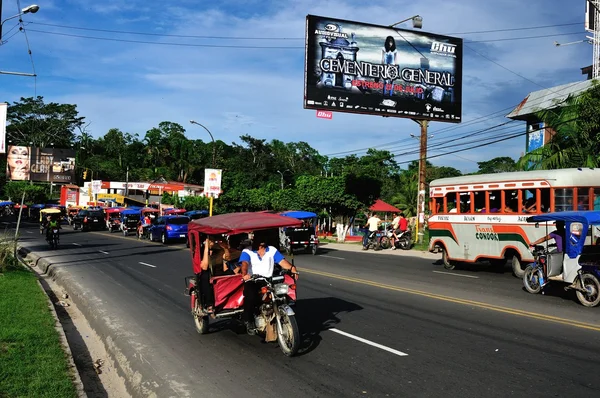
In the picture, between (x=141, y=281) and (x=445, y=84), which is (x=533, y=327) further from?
(x=445, y=84)

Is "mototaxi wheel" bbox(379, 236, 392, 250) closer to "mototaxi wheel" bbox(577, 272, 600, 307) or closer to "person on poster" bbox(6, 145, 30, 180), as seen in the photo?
"mototaxi wheel" bbox(577, 272, 600, 307)

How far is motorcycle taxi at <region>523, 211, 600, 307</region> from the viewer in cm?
1193

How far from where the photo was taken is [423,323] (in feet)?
33.3

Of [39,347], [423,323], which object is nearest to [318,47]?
[423,323]

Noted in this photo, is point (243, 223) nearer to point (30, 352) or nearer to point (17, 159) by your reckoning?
point (30, 352)

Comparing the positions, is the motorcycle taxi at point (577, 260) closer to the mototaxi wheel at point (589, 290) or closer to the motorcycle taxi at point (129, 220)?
the mototaxi wheel at point (589, 290)

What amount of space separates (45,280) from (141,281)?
12.4 ft

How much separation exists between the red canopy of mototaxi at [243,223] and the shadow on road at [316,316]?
1855mm

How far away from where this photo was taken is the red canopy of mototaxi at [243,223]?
27.9ft

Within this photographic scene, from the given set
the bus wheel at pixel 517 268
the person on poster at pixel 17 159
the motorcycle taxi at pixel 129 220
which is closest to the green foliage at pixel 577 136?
the bus wheel at pixel 517 268

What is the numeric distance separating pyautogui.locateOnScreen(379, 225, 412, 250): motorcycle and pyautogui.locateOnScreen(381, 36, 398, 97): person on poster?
8.29m

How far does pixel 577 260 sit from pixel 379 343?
6258 millimetres

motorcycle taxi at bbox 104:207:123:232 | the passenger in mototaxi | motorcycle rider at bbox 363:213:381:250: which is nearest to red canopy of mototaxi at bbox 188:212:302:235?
the passenger in mototaxi

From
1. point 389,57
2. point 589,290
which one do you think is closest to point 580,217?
point 589,290
